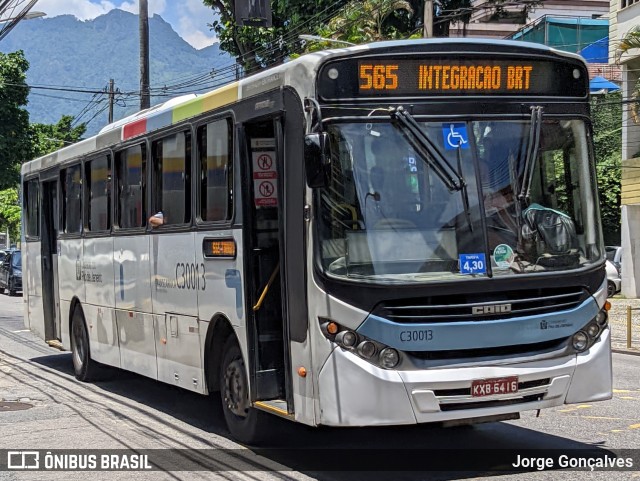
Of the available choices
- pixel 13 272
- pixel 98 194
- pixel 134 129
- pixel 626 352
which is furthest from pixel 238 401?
pixel 13 272

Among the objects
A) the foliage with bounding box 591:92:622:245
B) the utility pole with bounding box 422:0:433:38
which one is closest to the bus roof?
the utility pole with bounding box 422:0:433:38

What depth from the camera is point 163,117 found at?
11.0 metres

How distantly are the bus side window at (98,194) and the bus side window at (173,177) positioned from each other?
6.09 feet

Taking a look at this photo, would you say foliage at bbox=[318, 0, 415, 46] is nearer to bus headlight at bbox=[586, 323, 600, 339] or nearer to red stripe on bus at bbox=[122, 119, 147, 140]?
red stripe on bus at bbox=[122, 119, 147, 140]

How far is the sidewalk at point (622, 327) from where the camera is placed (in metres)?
18.9

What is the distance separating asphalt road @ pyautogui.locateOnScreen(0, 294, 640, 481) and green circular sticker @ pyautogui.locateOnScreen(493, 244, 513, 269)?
159 cm

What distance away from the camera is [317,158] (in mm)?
7312

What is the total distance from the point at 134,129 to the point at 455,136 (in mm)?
5309

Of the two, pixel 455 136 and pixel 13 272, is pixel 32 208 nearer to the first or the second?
pixel 455 136

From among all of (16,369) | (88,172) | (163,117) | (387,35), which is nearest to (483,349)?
(163,117)

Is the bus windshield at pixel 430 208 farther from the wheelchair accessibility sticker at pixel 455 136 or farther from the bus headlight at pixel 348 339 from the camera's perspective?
the bus headlight at pixel 348 339

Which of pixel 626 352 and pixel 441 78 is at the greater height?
pixel 441 78

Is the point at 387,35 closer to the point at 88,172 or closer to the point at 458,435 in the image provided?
the point at 88,172

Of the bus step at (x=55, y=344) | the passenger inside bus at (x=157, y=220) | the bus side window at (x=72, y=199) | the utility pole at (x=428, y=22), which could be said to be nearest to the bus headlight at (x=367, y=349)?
the passenger inside bus at (x=157, y=220)
